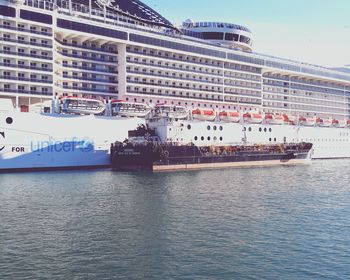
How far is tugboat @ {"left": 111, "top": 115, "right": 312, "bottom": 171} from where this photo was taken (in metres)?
50.9

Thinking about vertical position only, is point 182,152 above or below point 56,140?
below

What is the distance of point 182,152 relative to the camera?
2088 inches

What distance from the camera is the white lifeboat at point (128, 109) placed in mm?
55656

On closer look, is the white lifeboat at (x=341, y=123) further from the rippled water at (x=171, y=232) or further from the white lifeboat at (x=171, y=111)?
the rippled water at (x=171, y=232)

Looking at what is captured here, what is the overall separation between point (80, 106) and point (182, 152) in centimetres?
1431

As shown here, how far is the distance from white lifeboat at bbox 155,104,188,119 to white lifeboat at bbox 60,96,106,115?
9198 mm

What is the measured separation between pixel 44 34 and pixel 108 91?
42.4ft

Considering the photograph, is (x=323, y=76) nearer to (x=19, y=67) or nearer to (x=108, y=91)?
(x=108, y=91)

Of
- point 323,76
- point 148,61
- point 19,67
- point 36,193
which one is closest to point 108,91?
point 148,61

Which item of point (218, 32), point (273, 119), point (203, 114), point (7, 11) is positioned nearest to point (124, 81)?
point (203, 114)

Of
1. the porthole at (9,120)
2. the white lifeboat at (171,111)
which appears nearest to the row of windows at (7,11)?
the porthole at (9,120)

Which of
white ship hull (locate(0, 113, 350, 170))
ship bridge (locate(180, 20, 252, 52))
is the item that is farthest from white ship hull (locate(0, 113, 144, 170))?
ship bridge (locate(180, 20, 252, 52))

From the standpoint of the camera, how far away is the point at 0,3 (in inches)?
1959

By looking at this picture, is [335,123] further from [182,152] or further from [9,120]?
[9,120]
